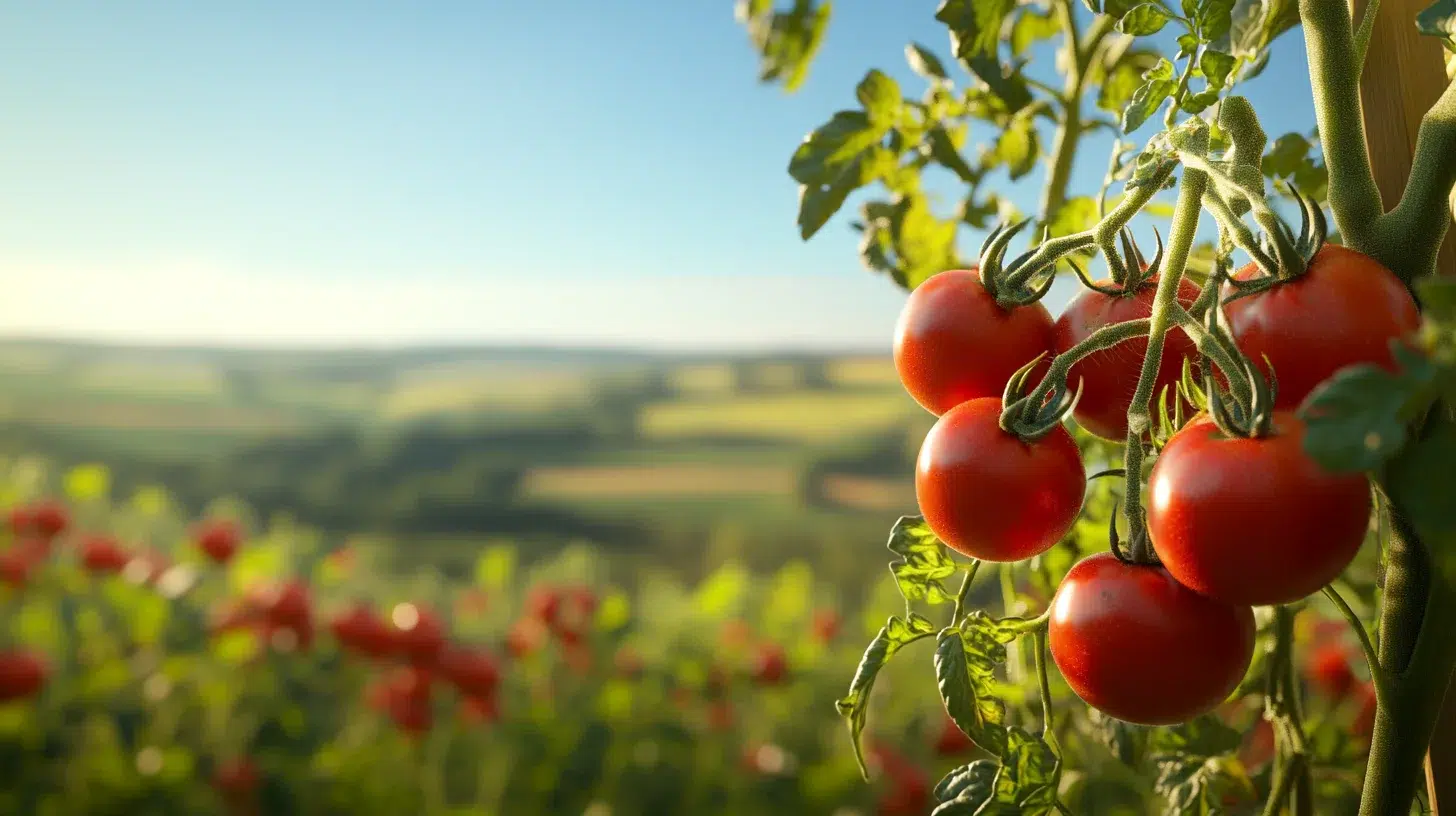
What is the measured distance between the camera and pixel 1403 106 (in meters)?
0.60

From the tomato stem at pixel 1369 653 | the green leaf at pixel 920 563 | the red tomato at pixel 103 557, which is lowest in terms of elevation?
the red tomato at pixel 103 557

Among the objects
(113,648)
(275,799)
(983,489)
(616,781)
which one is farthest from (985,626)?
(113,648)

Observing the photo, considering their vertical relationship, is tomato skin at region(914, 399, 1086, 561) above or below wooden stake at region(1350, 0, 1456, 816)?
below

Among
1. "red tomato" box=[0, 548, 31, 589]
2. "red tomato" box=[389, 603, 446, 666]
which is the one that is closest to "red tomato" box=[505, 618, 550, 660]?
"red tomato" box=[389, 603, 446, 666]

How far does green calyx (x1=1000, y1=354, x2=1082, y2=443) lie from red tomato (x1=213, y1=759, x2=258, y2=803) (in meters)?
1.86

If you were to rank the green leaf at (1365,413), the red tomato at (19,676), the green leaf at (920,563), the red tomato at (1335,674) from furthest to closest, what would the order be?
the red tomato at (19,676) → the red tomato at (1335,674) → the green leaf at (920,563) → the green leaf at (1365,413)

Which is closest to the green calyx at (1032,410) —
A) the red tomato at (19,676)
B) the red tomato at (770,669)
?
the red tomato at (770,669)

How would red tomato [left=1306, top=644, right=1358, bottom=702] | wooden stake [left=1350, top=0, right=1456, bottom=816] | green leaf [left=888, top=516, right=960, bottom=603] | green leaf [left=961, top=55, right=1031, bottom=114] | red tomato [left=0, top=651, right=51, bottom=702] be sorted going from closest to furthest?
green leaf [left=888, top=516, right=960, bottom=603], wooden stake [left=1350, top=0, right=1456, bottom=816], green leaf [left=961, top=55, right=1031, bottom=114], red tomato [left=1306, top=644, right=1358, bottom=702], red tomato [left=0, top=651, right=51, bottom=702]

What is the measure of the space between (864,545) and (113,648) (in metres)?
2.21

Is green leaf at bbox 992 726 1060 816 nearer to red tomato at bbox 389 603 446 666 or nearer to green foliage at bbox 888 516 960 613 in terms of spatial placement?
green foliage at bbox 888 516 960 613

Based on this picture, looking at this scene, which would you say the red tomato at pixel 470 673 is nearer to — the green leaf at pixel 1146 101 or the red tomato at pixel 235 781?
the red tomato at pixel 235 781

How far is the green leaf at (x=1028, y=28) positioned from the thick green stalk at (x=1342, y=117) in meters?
0.47

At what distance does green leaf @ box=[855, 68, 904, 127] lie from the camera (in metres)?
0.69

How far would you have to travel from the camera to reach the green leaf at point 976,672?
1.48 feet
